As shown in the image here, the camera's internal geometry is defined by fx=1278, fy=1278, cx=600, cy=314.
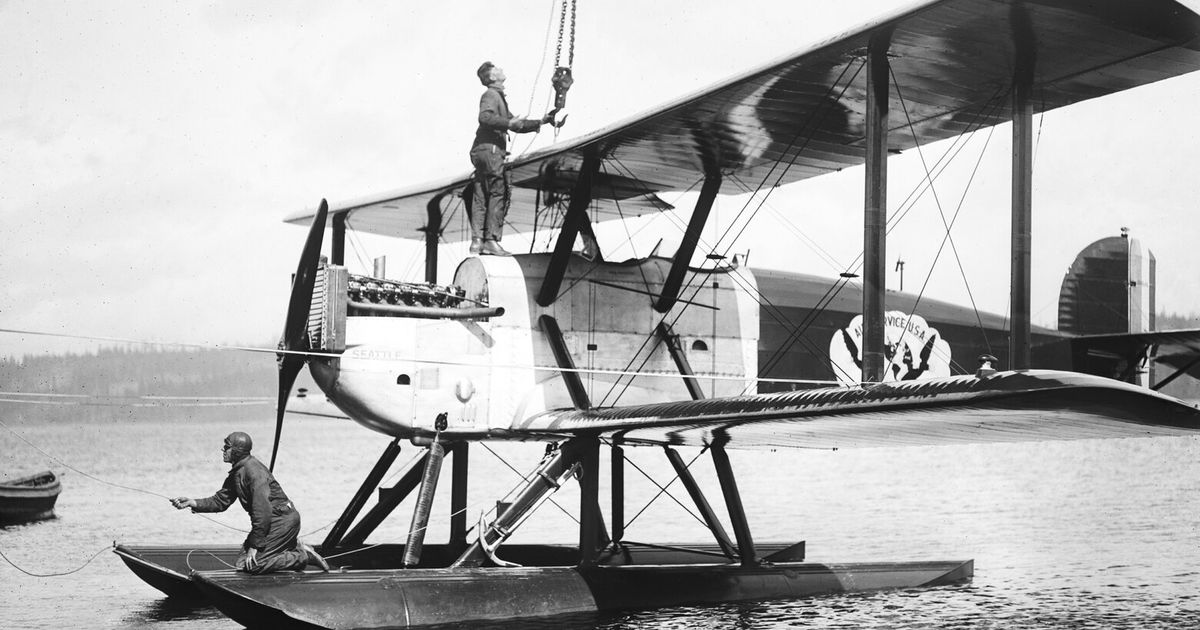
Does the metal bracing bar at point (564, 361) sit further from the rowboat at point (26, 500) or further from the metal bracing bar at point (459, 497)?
the rowboat at point (26, 500)

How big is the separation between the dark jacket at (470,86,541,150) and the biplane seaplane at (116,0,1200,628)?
0.49m

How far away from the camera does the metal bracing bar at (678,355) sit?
46.3ft

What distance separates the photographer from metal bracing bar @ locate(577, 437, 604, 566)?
12867 millimetres

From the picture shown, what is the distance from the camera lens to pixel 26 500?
87.0ft

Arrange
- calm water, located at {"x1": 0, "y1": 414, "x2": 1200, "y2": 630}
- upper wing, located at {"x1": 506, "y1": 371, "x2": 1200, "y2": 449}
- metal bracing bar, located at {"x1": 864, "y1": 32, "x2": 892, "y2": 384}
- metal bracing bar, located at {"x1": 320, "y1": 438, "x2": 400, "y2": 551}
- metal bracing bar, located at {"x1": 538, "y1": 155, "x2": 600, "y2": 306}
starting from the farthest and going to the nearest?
metal bracing bar, located at {"x1": 320, "y1": 438, "x2": 400, "y2": 551} < metal bracing bar, located at {"x1": 538, "y1": 155, "x2": 600, "y2": 306} < calm water, located at {"x1": 0, "y1": 414, "x2": 1200, "y2": 630} < metal bracing bar, located at {"x1": 864, "y1": 32, "x2": 892, "y2": 384} < upper wing, located at {"x1": 506, "y1": 371, "x2": 1200, "y2": 449}

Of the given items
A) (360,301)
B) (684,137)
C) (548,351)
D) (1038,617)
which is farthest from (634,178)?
(1038,617)

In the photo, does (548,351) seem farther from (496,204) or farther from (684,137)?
(684,137)

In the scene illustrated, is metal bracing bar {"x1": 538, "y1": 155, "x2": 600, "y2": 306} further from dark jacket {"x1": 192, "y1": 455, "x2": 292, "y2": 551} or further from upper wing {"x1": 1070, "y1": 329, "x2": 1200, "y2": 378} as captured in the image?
upper wing {"x1": 1070, "y1": 329, "x2": 1200, "y2": 378}

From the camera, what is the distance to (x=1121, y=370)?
16109 millimetres

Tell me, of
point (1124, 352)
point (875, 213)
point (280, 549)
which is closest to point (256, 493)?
point (280, 549)

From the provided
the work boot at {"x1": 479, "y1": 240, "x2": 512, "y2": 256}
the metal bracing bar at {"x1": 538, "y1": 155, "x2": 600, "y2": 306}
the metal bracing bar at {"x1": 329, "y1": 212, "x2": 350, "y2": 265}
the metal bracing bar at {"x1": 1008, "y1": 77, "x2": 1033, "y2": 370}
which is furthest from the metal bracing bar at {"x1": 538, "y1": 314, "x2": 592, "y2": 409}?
the metal bracing bar at {"x1": 329, "y1": 212, "x2": 350, "y2": 265}

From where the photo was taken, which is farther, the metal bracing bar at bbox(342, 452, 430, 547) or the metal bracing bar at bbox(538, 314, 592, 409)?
the metal bracing bar at bbox(342, 452, 430, 547)

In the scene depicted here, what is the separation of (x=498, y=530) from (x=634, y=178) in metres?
4.59

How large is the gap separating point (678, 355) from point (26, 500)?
59.4 feet
